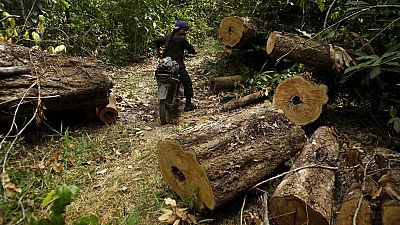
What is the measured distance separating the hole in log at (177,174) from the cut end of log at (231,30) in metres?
4.10

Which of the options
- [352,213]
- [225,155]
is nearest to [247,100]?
[225,155]

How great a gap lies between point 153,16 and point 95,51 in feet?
7.08

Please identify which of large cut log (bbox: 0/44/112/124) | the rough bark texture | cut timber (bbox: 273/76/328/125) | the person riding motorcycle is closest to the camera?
large cut log (bbox: 0/44/112/124)

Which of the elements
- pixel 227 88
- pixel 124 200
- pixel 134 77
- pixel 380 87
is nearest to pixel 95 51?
pixel 134 77

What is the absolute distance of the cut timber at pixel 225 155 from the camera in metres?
2.91

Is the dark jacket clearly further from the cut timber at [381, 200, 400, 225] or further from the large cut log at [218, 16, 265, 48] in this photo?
the cut timber at [381, 200, 400, 225]

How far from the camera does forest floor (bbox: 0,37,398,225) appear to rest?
307 cm

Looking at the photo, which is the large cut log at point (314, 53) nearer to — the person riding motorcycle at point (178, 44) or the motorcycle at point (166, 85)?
the person riding motorcycle at point (178, 44)

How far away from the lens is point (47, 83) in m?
4.24

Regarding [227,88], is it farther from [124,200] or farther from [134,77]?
[124,200]

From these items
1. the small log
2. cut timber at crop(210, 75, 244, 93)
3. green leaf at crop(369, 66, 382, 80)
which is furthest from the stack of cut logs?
cut timber at crop(210, 75, 244, 93)

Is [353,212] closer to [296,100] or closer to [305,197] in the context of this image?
[305,197]

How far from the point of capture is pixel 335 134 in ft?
13.2

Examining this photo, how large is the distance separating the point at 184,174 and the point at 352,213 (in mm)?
1383
